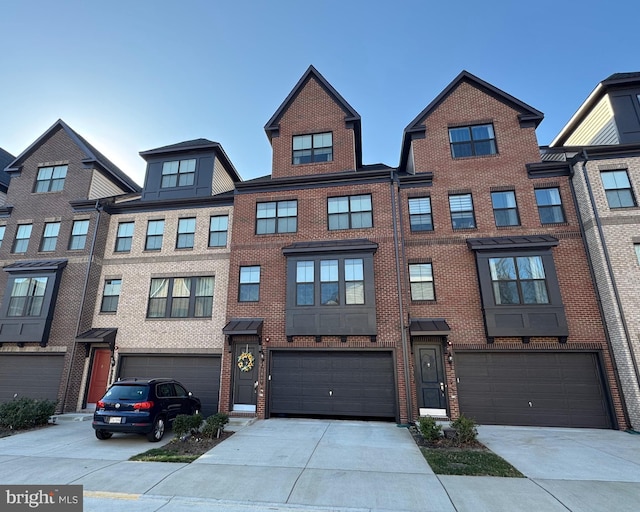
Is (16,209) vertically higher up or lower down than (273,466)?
higher up

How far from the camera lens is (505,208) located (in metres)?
13.6

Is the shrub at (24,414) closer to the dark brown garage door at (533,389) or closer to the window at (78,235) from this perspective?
the window at (78,235)

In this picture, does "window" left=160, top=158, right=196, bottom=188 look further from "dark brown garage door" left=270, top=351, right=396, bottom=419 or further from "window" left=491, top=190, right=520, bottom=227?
"window" left=491, top=190, right=520, bottom=227

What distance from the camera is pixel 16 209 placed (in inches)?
673

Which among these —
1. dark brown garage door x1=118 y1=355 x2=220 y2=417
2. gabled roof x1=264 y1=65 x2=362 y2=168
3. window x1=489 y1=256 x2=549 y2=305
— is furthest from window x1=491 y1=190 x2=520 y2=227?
dark brown garage door x1=118 y1=355 x2=220 y2=417

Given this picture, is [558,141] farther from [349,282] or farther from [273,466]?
[273,466]

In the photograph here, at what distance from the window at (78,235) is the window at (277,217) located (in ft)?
28.8

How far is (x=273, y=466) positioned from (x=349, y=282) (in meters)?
7.13

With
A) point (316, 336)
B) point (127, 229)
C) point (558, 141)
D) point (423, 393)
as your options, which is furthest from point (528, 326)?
point (127, 229)

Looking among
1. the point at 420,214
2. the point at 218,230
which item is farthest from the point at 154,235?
the point at 420,214

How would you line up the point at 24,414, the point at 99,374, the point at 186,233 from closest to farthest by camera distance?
the point at 24,414 < the point at 99,374 < the point at 186,233

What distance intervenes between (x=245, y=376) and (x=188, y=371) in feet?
9.09

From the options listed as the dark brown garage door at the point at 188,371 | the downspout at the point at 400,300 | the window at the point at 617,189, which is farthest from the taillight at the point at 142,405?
the window at the point at 617,189

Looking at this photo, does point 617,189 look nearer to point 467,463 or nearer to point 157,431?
point 467,463
